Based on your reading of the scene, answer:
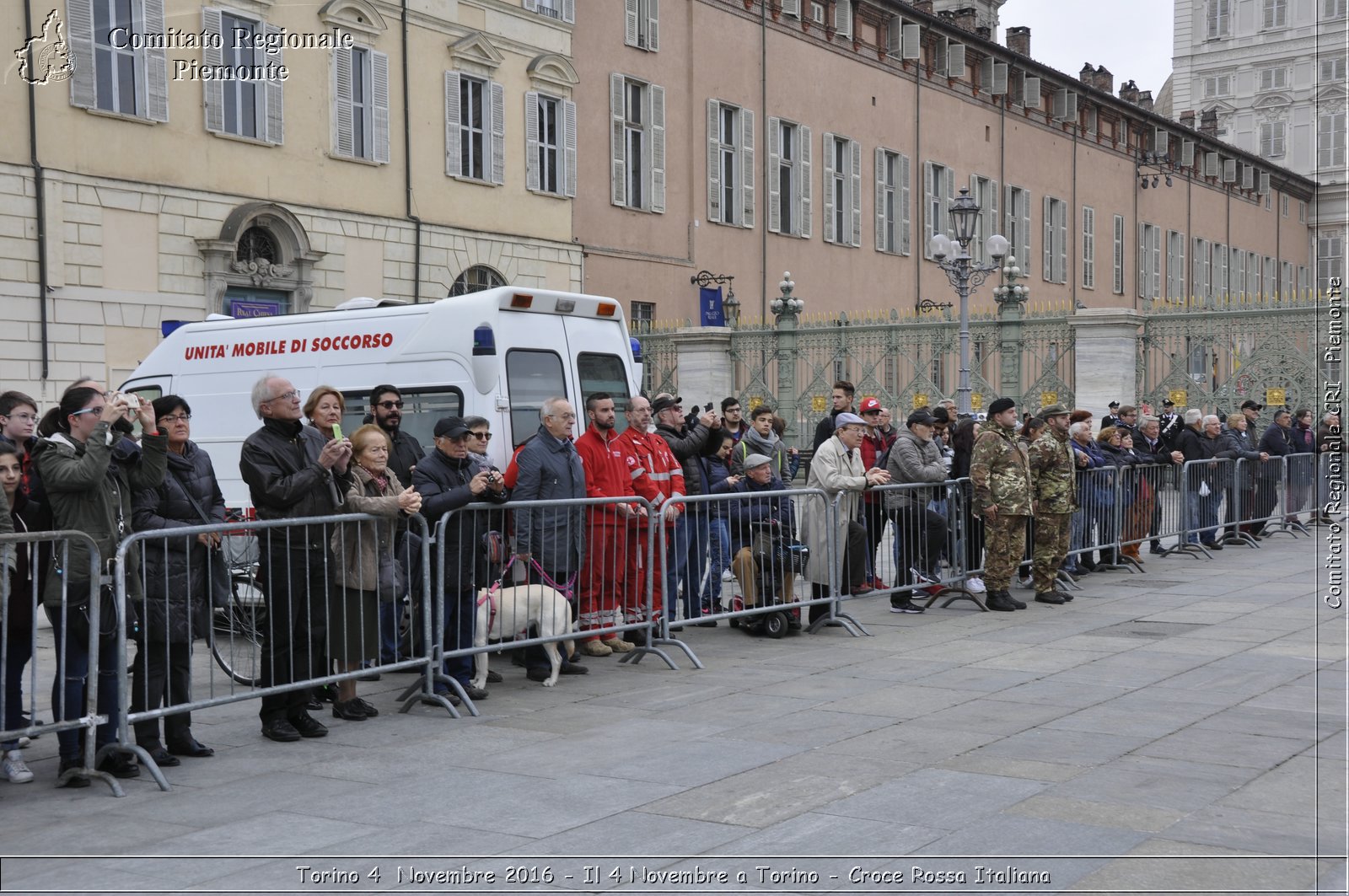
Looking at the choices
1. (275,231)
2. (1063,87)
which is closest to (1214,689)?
(275,231)

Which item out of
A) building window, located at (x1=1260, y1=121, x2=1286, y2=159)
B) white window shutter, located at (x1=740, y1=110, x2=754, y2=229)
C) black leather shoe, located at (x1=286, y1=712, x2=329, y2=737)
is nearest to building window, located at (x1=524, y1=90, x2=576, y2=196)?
white window shutter, located at (x1=740, y1=110, x2=754, y2=229)

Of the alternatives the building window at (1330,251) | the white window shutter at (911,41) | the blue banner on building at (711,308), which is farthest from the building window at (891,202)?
the building window at (1330,251)

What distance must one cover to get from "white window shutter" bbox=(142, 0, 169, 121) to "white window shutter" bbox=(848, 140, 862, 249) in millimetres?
20946

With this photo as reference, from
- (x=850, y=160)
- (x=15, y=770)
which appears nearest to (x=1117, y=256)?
(x=850, y=160)

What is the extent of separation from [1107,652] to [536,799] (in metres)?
5.33

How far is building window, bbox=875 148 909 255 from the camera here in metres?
38.9

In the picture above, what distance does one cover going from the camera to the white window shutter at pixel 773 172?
34.3 metres

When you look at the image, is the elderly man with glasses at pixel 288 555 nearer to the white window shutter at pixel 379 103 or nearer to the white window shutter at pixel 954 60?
the white window shutter at pixel 379 103

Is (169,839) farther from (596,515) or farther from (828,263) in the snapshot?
(828,263)

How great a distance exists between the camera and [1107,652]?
997 cm

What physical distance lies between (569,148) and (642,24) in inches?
173

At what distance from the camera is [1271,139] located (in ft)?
240

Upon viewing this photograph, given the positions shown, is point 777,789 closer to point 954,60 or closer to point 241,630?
point 241,630

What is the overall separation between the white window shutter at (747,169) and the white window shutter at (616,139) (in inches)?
175
